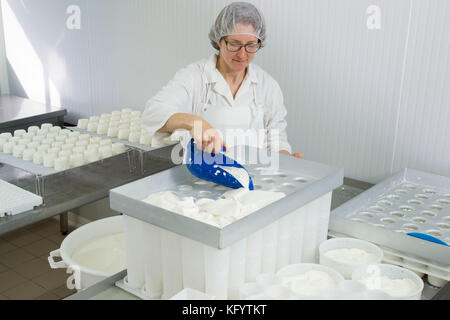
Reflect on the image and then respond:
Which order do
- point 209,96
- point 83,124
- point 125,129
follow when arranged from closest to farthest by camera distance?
1. point 209,96
2. point 125,129
3. point 83,124

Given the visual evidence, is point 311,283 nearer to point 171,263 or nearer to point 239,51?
point 171,263

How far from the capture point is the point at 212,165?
1.24 meters

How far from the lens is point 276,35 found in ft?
8.04

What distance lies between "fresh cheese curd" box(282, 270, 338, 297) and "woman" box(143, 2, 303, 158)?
54 centimetres

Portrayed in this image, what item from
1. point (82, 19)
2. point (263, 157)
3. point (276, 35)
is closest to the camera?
point (263, 157)

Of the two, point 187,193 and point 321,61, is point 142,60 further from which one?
point 187,193

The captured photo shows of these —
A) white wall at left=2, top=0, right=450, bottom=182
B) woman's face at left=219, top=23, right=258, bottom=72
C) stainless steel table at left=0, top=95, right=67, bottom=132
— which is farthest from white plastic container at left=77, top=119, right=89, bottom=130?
woman's face at left=219, top=23, right=258, bottom=72

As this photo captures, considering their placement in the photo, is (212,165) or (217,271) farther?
(212,165)

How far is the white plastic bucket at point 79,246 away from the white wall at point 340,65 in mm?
1058

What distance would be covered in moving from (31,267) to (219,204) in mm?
2242

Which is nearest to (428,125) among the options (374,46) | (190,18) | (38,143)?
(374,46)

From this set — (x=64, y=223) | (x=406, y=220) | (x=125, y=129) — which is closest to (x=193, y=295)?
(x=406, y=220)

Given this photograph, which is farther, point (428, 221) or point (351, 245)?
point (428, 221)

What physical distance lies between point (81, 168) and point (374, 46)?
147cm
